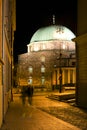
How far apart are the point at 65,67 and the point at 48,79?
195 inches

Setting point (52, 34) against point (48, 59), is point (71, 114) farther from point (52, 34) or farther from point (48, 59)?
point (52, 34)

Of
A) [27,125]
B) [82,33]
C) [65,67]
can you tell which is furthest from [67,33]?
[27,125]

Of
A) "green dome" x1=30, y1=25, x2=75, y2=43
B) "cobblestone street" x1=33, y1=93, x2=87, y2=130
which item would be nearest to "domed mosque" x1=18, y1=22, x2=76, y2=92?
"green dome" x1=30, y1=25, x2=75, y2=43

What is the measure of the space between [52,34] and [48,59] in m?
7.87

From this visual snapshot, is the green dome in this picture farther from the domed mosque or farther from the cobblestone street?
the cobblestone street

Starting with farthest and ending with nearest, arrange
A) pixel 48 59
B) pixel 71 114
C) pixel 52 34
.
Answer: pixel 52 34
pixel 48 59
pixel 71 114

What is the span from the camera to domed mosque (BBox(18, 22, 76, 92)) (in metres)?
73.7

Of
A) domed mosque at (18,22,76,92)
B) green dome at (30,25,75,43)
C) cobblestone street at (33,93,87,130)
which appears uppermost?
green dome at (30,25,75,43)

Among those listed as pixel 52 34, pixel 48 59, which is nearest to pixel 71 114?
pixel 48 59

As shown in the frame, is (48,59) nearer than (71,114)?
No

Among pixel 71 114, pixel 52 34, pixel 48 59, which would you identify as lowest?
pixel 71 114

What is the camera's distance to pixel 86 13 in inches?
874

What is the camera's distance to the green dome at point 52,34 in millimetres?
82438

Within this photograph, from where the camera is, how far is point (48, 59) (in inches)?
3066
